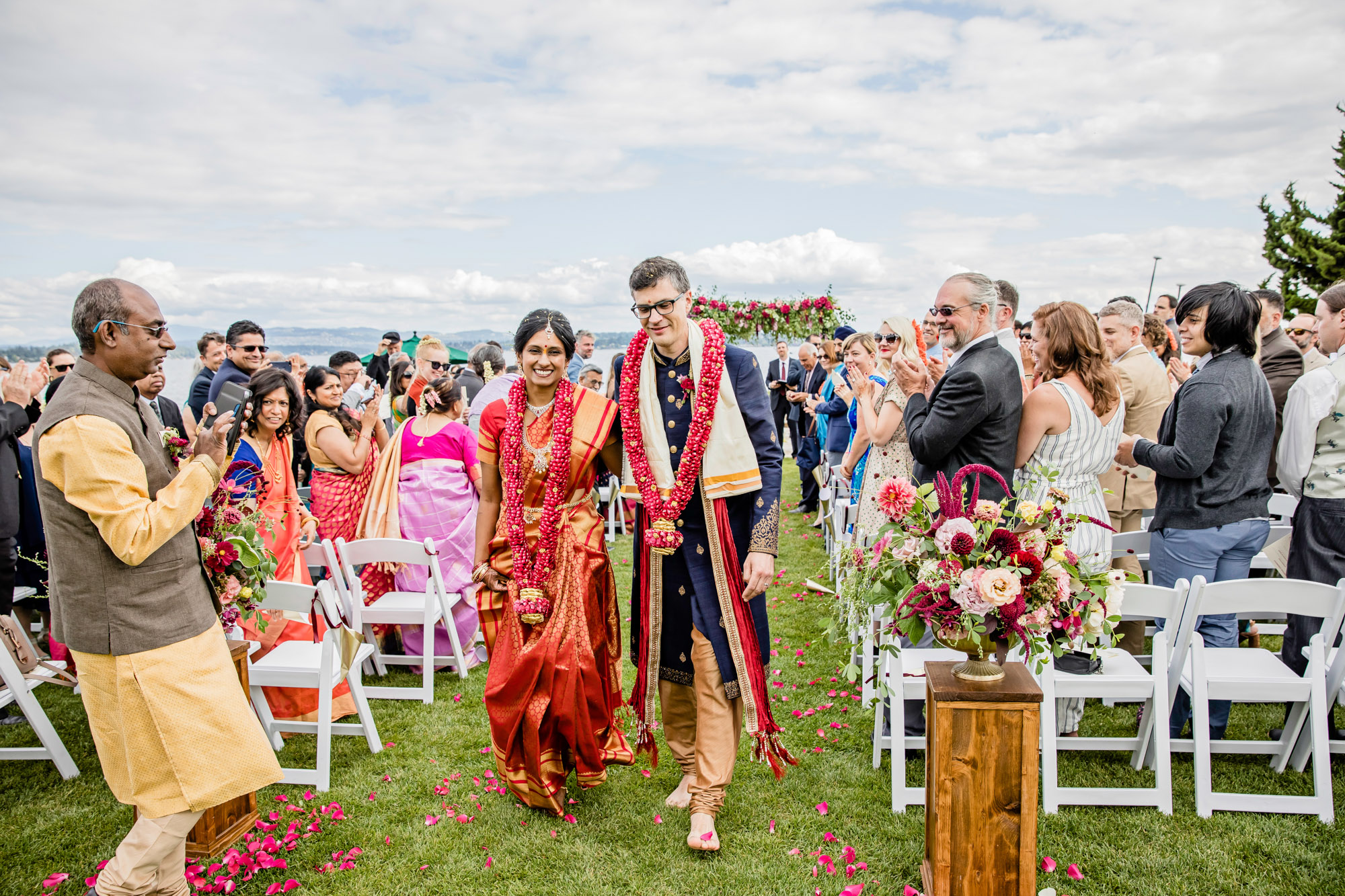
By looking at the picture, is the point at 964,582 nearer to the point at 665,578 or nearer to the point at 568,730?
the point at 665,578

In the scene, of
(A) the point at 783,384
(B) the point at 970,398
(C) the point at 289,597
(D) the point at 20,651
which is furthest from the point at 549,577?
(A) the point at 783,384

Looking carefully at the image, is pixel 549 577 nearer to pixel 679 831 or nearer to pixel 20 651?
pixel 679 831

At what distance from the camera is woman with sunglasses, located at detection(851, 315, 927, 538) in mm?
4637

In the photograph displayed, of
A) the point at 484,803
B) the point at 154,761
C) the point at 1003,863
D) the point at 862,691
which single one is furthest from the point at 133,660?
the point at 862,691

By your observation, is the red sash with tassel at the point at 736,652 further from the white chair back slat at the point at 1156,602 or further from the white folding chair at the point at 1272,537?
the white folding chair at the point at 1272,537

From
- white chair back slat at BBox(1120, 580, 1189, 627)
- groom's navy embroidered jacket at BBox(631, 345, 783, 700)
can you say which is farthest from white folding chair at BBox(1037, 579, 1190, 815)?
groom's navy embroidered jacket at BBox(631, 345, 783, 700)

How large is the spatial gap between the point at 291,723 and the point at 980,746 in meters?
3.62

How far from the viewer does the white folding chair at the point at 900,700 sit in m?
3.63

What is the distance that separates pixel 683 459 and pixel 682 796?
5.40ft

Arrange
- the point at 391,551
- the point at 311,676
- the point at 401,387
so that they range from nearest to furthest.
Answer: the point at 311,676 < the point at 391,551 < the point at 401,387

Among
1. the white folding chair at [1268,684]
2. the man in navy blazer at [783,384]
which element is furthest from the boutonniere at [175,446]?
the man in navy blazer at [783,384]

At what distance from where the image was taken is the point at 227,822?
11.4 feet

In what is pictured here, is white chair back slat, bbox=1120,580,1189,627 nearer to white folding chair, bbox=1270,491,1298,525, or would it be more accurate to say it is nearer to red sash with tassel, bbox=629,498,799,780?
red sash with tassel, bbox=629,498,799,780

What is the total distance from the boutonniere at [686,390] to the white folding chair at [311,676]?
204 centimetres
